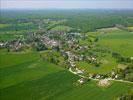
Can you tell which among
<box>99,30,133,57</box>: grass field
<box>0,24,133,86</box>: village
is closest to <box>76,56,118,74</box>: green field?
<box>0,24,133,86</box>: village

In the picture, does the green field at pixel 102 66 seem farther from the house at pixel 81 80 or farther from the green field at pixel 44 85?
the house at pixel 81 80

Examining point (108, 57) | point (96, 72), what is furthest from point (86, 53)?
point (96, 72)

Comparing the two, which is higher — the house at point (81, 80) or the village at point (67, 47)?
the house at point (81, 80)

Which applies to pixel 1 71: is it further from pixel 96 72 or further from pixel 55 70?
pixel 96 72

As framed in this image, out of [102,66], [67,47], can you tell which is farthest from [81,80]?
[67,47]

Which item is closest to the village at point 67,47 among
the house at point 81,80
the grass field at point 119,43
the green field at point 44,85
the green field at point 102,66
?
the house at point 81,80

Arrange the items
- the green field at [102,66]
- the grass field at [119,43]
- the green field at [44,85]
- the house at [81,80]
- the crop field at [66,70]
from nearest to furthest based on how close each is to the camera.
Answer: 1. the green field at [44,85]
2. the crop field at [66,70]
3. the house at [81,80]
4. the green field at [102,66]
5. the grass field at [119,43]
